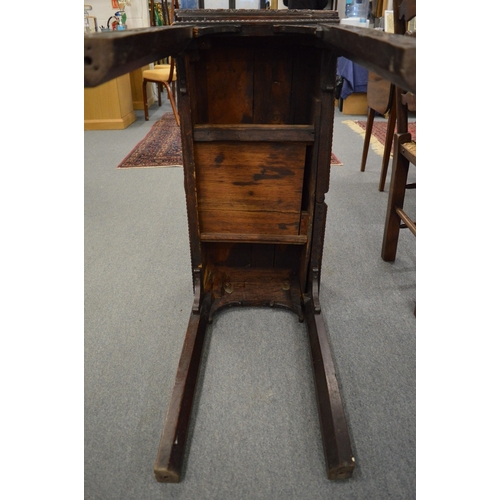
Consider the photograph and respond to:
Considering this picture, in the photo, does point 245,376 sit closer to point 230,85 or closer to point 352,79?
point 230,85

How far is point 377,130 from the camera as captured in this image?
11.7 ft

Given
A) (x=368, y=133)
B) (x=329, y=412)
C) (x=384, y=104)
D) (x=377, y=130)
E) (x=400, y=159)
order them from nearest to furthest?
1. (x=329, y=412)
2. (x=400, y=159)
3. (x=384, y=104)
4. (x=368, y=133)
5. (x=377, y=130)

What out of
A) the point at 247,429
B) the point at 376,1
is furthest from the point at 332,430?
the point at 376,1

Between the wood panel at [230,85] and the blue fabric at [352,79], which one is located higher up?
the blue fabric at [352,79]

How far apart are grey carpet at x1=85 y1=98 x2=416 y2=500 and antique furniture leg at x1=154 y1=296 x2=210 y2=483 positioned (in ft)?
0.17

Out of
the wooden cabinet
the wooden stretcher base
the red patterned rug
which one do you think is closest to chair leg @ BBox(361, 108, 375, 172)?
the red patterned rug

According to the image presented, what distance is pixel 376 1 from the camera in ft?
15.9

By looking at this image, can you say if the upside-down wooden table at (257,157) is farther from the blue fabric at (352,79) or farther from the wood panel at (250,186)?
the blue fabric at (352,79)

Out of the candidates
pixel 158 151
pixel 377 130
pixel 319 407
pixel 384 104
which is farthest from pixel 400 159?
pixel 377 130

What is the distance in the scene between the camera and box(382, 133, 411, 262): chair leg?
156cm

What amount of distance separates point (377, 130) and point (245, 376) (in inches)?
118

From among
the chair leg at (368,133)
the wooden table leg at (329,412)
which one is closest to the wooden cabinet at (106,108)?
the chair leg at (368,133)

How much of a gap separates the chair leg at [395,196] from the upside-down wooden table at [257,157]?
0.48m

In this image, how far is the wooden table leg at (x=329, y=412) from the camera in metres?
0.88
